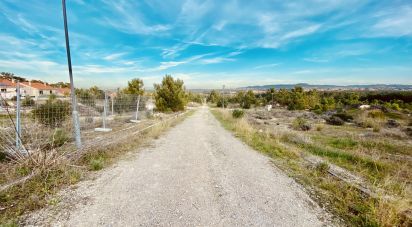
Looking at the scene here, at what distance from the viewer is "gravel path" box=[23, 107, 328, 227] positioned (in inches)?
119

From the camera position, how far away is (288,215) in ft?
10.6

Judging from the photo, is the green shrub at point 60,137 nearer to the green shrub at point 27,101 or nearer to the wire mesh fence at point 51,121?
the wire mesh fence at point 51,121

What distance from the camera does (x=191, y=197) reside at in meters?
3.75

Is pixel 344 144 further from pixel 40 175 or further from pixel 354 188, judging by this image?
pixel 40 175

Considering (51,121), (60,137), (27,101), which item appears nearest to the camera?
(27,101)

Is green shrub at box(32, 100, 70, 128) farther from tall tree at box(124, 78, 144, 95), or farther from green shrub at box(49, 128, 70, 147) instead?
tall tree at box(124, 78, 144, 95)

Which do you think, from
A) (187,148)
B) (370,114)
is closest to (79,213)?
(187,148)

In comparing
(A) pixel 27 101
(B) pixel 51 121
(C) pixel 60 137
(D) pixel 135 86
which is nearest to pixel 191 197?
(C) pixel 60 137

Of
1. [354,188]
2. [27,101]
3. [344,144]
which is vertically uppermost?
[27,101]

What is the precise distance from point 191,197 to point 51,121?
722 cm

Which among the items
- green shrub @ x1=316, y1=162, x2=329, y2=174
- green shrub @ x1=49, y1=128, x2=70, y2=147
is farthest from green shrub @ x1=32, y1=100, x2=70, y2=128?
green shrub @ x1=316, y1=162, x2=329, y2=174

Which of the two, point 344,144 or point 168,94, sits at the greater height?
point 168,94

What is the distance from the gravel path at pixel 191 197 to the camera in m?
3.03

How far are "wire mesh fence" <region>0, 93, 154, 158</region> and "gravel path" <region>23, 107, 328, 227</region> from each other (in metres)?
1.91
